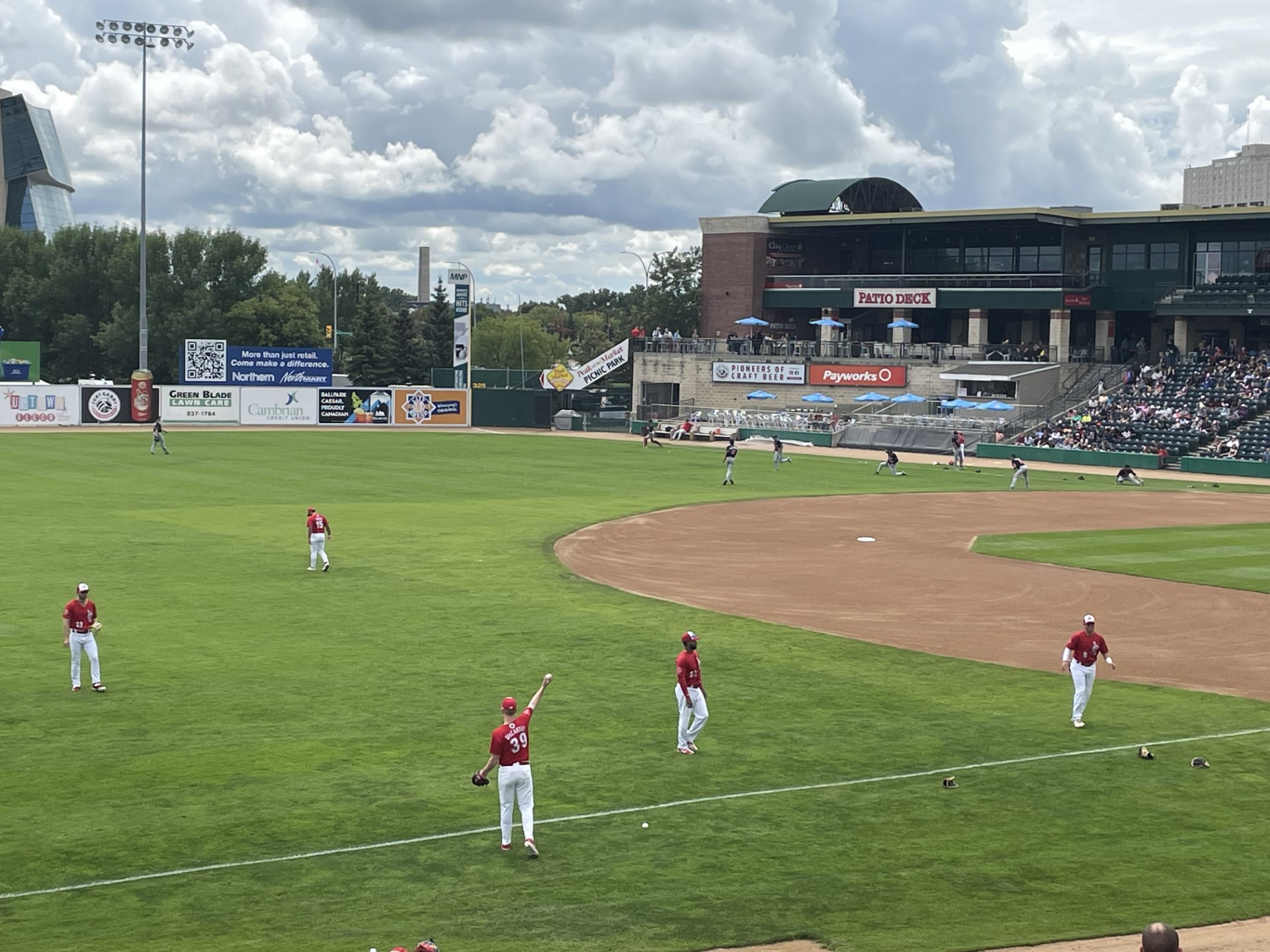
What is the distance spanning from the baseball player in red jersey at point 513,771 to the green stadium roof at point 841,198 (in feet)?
310

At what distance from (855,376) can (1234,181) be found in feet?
305

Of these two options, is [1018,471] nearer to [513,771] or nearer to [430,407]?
[513,771]

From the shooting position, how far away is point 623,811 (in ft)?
52.0

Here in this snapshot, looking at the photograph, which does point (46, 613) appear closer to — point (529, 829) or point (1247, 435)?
point (529, 829)

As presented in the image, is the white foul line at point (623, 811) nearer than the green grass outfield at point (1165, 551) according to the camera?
Yes

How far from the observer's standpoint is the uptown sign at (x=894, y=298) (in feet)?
322

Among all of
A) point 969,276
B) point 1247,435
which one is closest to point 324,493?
point 1247,435

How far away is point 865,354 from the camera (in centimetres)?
9462

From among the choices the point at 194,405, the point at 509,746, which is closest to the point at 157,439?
the point at 194,405

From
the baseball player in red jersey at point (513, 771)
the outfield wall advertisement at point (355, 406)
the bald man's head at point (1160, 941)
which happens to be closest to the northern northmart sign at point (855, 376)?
the outfield wall advertisement at point (355, 406)

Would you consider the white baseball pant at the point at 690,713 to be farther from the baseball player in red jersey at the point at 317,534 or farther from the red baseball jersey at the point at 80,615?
the baseball player in red jersey at the point at 317,534

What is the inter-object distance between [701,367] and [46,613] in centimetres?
7547

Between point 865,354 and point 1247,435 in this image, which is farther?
point 865,354

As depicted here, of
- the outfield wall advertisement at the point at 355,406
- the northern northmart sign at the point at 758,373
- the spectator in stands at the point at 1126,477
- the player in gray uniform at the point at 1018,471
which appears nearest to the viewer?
the player in gray uniform at the point at 1018,471
